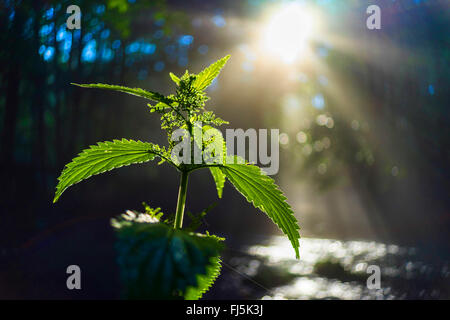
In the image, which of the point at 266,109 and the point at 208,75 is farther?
the point at 266,109

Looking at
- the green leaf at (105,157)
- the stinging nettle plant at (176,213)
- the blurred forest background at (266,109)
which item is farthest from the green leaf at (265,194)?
the blurred forest background at (266,109)

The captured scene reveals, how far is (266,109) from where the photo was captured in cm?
695

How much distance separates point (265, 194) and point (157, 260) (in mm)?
193

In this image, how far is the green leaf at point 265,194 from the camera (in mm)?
380

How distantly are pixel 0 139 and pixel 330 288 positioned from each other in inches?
196

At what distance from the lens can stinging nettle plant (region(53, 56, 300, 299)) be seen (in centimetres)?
25

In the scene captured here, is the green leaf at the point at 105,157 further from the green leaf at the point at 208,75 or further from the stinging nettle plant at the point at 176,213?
the green leaf at the point at 208,75

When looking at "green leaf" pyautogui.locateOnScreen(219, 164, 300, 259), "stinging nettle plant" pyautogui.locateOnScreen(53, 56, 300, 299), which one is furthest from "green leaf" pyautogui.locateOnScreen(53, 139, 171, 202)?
"green leaf" pyautogui.locateOnScreen(219, 164, 300, 259)

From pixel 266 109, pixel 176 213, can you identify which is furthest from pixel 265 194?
pixel 266 109

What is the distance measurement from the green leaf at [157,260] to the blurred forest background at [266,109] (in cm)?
364

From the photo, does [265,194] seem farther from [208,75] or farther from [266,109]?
[266,109]

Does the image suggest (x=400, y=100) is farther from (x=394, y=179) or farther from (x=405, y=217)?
(x=405, y=217)

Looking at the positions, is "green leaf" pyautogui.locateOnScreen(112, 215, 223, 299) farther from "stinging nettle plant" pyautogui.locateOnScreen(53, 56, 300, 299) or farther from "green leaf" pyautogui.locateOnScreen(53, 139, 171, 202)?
"green leaf" pyautogui.locateOnScreen(53, 139, 171, 202)

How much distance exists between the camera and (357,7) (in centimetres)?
675
